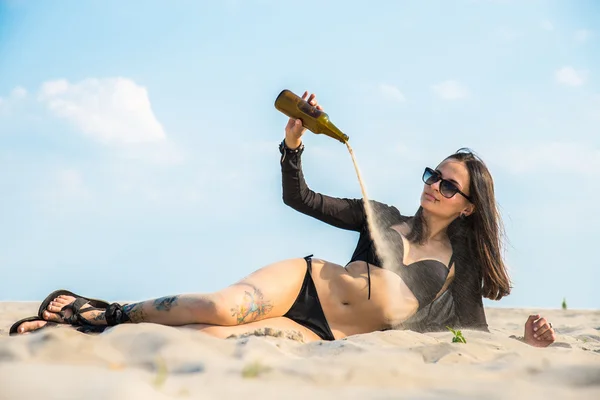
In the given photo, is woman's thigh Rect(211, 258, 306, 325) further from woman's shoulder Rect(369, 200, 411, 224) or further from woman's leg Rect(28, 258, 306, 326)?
woman's shoulder Rect(369, 200, 411, 224)

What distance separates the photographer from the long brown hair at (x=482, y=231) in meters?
5.10

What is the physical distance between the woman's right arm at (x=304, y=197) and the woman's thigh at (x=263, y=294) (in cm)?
39

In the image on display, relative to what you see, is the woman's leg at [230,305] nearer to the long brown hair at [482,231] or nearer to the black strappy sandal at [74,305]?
the black strappy sandal at [74,305]

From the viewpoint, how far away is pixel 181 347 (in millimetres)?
3088

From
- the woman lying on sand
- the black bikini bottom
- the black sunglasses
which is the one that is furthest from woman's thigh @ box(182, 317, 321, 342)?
the black sunglasses

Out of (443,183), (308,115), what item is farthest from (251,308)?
(443,183)

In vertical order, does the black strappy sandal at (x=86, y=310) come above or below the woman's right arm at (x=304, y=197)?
below

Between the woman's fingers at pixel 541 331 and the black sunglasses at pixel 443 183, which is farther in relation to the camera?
the black sunglasses at pixel 443 183

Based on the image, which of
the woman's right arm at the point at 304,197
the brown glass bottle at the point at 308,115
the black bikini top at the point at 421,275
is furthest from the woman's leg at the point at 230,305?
the brown glass bottle at the point at 308,115

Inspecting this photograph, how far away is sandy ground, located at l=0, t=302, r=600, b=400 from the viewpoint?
221cm

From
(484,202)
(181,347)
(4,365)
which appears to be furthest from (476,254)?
(4,365)

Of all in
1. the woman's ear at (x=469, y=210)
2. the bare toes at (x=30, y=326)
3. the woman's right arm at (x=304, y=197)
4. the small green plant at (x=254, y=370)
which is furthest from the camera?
the woman's ear at (x=469, y=210)

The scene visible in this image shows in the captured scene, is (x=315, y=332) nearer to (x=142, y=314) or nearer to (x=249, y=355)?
(x=142, y=314)

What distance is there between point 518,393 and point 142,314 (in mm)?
2588
